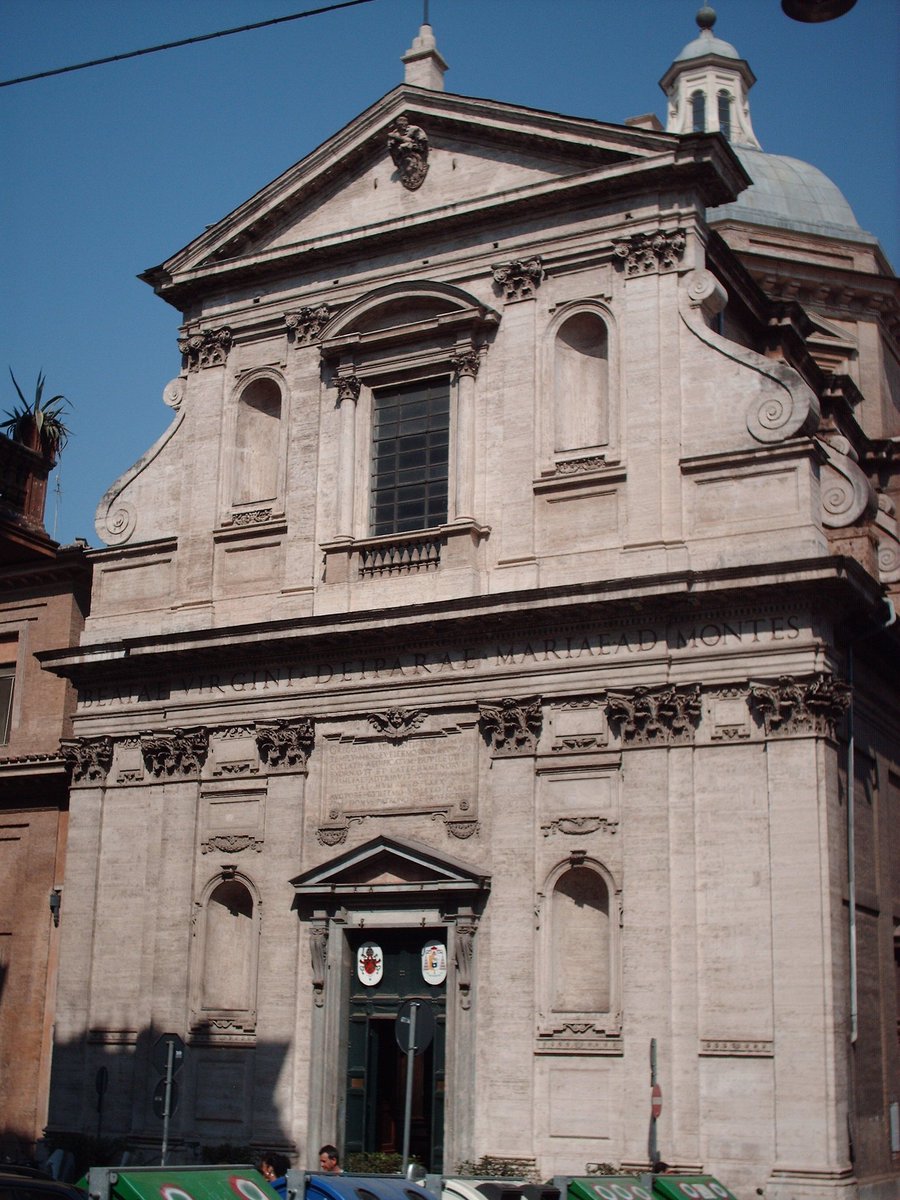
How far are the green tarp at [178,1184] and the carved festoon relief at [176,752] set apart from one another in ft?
45.4

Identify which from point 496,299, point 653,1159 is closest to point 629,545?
point 496,299

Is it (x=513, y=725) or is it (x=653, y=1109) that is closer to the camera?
(x=653, y=1109)

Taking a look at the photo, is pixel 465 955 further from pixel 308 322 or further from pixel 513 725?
pixel 308 322

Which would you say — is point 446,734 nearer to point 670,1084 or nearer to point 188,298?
point 670,1084

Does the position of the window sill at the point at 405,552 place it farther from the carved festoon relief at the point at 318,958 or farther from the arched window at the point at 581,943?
the carved festoon relief at the point at 318,958

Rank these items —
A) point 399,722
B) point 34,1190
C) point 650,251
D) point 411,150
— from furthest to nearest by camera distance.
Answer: point 411,150 → point 650,251 → point 399,722 → point 34,1190

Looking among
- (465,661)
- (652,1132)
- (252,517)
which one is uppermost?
(252,517)

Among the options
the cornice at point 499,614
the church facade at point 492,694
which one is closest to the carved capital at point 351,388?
the church facade at point 492,694

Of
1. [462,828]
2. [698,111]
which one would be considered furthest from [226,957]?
[698,111]

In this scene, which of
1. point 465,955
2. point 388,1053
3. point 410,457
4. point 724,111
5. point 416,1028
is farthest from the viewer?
point 724,111

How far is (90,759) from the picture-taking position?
2781cm

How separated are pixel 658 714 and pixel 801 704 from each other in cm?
198

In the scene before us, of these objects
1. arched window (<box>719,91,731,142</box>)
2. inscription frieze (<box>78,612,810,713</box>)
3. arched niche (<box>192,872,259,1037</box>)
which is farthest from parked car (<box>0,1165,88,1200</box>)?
arched window (<box>719,91,731,142</box>)

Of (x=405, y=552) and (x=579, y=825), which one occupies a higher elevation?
(x=405, y=552)
